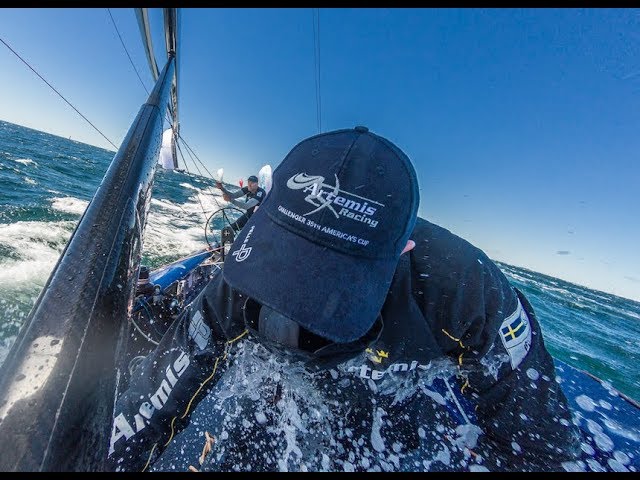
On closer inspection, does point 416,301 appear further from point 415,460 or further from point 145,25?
point 145,25

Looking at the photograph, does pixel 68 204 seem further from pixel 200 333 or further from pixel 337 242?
pixel 337 242

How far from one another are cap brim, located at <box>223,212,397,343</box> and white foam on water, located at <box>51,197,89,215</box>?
31.1 ft

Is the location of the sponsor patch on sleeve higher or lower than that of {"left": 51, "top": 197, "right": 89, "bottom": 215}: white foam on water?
higher

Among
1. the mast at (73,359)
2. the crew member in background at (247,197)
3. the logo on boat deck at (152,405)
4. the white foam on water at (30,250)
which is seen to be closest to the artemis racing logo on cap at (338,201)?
the mast at (73,359)

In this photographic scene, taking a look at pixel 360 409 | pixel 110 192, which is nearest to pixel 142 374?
pixel 110 192

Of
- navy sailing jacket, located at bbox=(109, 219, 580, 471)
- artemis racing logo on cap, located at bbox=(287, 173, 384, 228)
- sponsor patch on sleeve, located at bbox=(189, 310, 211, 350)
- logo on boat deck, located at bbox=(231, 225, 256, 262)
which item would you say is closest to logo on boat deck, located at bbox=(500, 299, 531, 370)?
navy sailing jacket, located at bbox=(109, 219, 580, 471)

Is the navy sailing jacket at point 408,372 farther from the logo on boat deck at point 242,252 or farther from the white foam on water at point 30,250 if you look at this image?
the white foam on water at point 30,250

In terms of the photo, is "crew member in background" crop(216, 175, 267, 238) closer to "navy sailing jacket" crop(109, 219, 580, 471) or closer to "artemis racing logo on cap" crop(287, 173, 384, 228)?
"navy sailing jacket" crop(109, 219, 580, 471)

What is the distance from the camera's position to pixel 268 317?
131cm

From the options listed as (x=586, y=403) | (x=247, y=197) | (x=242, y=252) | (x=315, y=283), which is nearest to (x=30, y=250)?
(x=247, y=197)

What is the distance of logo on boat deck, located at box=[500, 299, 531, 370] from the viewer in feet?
4.04

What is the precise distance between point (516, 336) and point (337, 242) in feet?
3.16

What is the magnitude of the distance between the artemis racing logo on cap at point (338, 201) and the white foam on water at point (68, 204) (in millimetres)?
9567

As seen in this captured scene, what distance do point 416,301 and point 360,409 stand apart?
3.40 ft
